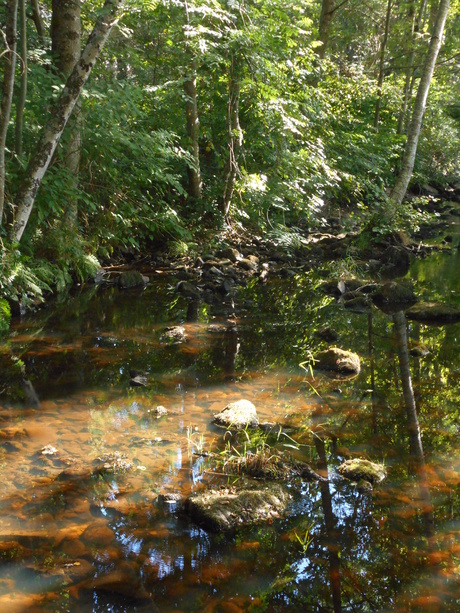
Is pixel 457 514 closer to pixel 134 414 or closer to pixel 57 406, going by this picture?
pixel 134 414

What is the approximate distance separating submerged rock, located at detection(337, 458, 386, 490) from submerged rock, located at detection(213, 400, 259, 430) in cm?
97

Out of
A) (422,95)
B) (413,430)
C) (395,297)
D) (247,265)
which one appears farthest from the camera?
(422,95)

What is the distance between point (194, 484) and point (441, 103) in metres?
24.1

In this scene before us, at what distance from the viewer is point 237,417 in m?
4.79

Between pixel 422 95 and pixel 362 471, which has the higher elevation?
pixel 422 95

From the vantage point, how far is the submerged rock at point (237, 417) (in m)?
4.76

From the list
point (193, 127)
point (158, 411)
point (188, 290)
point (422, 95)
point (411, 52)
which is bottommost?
point (188, 290)

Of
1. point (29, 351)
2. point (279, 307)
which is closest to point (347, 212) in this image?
point (279, 307)

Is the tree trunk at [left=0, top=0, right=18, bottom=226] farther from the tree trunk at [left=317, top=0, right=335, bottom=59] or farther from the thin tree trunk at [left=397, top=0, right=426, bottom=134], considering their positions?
the thin tree trunk at [left=397, top=0, right=426, bottom=134]

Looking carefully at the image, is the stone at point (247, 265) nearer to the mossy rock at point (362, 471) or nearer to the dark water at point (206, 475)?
the dark water at point (206, 475)

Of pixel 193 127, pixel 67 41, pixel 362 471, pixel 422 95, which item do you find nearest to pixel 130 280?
pixel 67 41

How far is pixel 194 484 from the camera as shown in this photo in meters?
3.93

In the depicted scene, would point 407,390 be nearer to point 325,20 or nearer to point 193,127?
point 193,127

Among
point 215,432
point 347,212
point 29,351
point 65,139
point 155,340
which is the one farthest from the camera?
point 347,212
